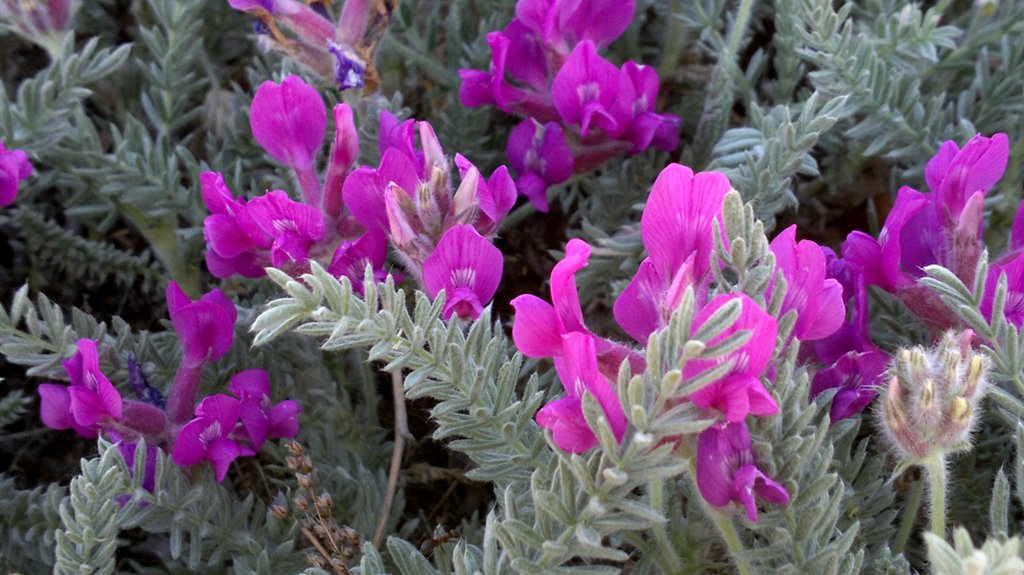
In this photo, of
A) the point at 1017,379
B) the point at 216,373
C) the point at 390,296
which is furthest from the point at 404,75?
the point at 1017,379

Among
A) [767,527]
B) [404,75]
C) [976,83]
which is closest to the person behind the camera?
[767,527]

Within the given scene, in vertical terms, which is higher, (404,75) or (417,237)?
(417,237)

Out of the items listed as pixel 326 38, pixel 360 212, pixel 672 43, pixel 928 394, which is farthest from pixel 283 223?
pixel 672 43

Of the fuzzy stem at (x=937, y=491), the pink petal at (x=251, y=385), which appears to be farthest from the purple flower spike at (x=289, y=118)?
the fuzzy stem at (x=937, y=491)

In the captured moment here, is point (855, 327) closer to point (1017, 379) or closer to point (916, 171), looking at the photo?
point (1017, 379)

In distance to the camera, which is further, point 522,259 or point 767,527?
point 522,259

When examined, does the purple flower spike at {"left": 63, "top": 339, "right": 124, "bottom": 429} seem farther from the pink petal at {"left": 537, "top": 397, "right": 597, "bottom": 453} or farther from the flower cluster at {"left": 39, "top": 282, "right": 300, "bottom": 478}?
the pink petal at {"left": 537, "top": 397, "right": 597, "bottom": 453}

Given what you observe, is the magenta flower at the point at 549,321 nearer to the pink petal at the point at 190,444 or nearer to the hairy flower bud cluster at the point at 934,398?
the hairy flower bud cluster at the point at 934,398
